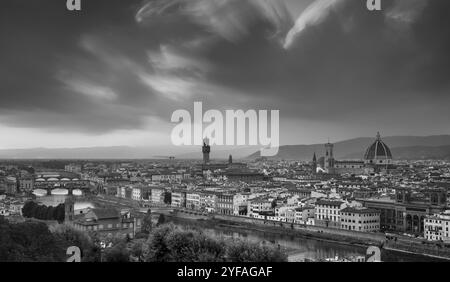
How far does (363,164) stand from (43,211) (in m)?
13.1

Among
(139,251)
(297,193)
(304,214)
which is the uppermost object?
(139,251)

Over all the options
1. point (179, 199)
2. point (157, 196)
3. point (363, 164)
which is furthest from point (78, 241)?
point (363, 164)

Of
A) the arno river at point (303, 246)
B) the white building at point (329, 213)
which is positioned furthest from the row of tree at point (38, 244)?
the white building at point (329, 213)

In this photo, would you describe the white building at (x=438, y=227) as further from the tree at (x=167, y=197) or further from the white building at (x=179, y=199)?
the tree at (x=167, y=197)

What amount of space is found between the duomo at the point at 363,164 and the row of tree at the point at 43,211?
938cm

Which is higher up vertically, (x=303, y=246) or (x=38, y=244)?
(x=38, y=244)

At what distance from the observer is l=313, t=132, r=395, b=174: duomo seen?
17.8 metres

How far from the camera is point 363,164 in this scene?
2005cm

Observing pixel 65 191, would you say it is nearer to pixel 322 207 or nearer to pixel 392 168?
pixel 322 207

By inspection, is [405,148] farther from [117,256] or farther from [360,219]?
[117,256]

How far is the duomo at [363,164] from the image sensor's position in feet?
58.2

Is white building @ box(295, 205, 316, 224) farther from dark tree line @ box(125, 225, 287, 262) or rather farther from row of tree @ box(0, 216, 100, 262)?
dark tree line @ box(125, 225, 287, 262)
